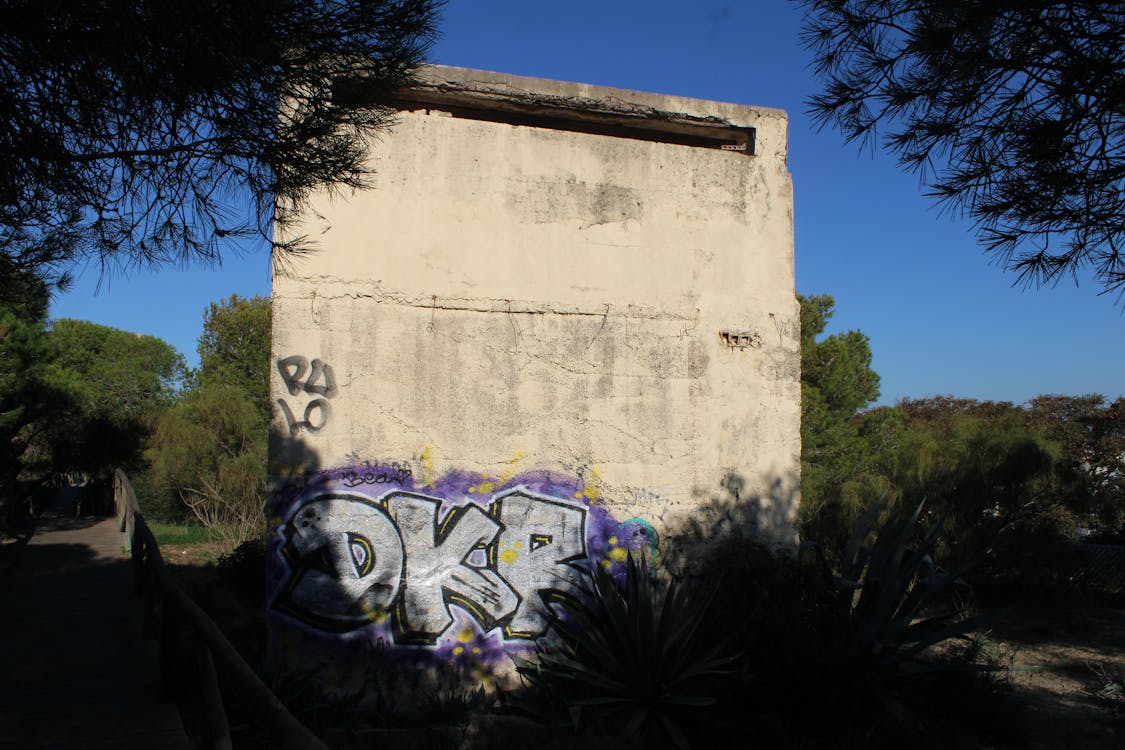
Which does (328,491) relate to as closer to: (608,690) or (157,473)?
(608,690)

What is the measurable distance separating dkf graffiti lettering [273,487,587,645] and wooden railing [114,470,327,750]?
3.08 ft

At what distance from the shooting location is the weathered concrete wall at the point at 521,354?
5.88 m

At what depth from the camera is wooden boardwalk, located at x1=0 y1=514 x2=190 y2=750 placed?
4270 millimetres

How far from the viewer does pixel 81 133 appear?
3445 mm

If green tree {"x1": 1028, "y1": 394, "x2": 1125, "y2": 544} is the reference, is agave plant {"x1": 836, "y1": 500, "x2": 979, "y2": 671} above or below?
below

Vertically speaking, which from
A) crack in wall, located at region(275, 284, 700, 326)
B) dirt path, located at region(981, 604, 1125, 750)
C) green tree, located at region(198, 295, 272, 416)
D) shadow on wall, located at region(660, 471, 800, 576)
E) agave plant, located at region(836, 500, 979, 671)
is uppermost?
green tree, located at region(198, 295, 272, 416)

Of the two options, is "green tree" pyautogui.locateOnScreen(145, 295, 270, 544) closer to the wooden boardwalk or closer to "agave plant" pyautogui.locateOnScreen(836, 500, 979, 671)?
the wooden boardwalk

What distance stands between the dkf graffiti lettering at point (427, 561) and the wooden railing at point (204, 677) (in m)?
0.94

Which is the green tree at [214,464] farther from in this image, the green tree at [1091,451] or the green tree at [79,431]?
the green tree at [1091,451]

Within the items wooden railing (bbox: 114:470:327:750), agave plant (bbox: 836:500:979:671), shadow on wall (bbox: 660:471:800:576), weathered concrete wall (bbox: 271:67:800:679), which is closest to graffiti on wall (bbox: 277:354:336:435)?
weathered concrete wall (bbox: 271:67:800:679)

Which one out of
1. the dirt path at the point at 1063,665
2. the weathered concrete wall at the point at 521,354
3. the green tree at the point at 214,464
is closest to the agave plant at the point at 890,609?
the weathered concrete wall at the point at 521,354

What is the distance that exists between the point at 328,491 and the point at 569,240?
2.84 m

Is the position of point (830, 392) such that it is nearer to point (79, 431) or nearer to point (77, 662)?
point (79, 431)

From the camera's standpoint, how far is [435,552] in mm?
5965
